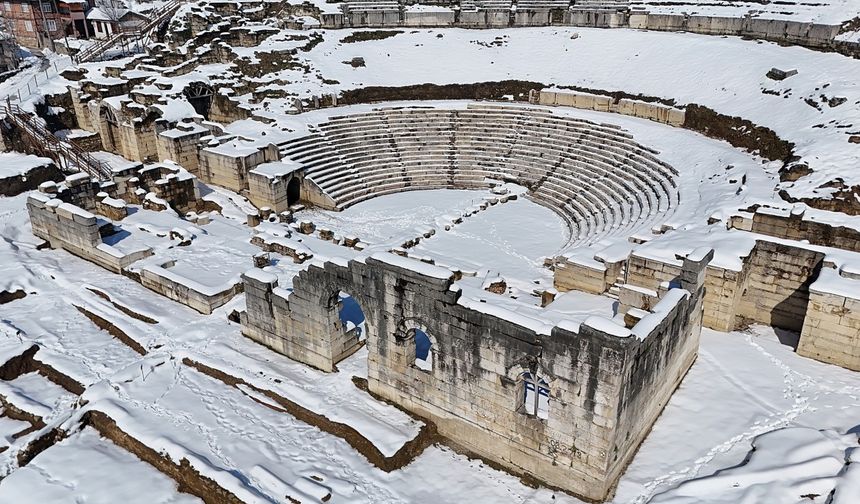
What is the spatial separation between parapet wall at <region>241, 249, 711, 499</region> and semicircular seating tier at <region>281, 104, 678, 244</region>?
1113 cm

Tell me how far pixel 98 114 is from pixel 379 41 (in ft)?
54.0

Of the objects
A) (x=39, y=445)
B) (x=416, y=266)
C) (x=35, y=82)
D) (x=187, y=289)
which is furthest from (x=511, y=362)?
(x=35, y=82)

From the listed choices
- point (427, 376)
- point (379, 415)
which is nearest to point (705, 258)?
point (427, 376)

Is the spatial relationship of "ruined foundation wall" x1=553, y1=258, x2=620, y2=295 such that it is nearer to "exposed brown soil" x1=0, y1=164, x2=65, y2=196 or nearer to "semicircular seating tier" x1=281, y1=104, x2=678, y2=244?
"semicircular seating tier" x1=281, y1=104, x2=678, y2=244

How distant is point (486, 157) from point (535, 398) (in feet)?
61.3

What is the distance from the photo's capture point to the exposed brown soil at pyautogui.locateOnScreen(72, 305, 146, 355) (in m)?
14.6

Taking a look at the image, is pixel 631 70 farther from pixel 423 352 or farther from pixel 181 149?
pixel 423 352

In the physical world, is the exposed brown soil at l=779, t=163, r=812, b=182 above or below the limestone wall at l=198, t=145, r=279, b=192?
above

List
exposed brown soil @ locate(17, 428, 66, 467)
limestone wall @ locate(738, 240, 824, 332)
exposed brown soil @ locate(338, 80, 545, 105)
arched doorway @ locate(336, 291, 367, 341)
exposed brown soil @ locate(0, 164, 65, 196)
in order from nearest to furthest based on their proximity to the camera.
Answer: exposed brown soil @ locate(17, 428, 66, 467), arched doorway @ locate(336, 291, 367, 341), limestone wall @ locate(738, 240, 824, 332), exposed brown soil @ locate(0, 164, 65, 196), exposed brown soil @ locate(338, 80, 545, 105)

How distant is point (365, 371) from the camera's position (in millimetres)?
13430

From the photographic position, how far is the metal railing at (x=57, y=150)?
25.2m

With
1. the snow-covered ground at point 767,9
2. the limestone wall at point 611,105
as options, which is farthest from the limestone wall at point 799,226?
the snow-covered ground at point 767,9

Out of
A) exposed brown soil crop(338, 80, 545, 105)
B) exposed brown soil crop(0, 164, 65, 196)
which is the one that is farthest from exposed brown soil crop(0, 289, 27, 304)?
exposed brown soil crop(338, 80, 545, 105)

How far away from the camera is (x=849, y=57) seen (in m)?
26.4
